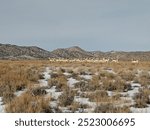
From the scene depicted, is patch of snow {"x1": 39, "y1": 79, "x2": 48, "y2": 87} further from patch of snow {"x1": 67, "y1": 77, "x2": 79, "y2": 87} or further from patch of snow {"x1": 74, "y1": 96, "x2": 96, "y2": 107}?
A: patch of snow {"x1": 74, "y1": 96, "x2": 96, "y2": 107}

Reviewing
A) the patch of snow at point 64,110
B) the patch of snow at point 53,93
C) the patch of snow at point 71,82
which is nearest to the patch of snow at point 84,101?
the patch of snow at point 53,93

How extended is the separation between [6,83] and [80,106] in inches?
185

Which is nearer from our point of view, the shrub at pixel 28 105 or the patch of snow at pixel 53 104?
the shrub at pixel 28 105

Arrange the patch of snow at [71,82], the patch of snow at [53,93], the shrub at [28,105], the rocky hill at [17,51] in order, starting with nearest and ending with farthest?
the shrub at [28,105] → the patch of snow at [53,93] → the patch of snow at [71,82] → the rocky hill at [17,51]

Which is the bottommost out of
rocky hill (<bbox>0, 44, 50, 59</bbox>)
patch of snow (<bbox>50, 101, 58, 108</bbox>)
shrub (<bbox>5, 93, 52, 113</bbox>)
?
patch of snow (<bbox>50, 101, 58, 108</bbox>)

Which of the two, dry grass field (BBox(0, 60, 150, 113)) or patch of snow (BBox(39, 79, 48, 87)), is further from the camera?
patch of snow (BBox(39, 79, 48, 87))

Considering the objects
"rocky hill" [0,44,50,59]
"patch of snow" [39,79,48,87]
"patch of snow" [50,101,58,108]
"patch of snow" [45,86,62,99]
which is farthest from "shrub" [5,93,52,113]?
"rocky hill" [0,44,50,59]

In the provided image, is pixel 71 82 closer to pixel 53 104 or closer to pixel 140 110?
pixel 53 104

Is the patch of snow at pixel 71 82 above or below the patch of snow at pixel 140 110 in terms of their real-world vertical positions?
above

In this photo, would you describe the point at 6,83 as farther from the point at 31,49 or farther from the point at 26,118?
the point at 31,49

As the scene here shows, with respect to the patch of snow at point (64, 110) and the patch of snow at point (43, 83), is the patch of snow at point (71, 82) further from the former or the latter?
the patch of snow at point (64, 110)

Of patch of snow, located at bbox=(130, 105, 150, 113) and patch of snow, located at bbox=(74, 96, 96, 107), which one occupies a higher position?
patch of snow, located at bbox=(74, 96, 96, 107)

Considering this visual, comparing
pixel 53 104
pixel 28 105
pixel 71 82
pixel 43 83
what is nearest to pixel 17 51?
pixel 71 82

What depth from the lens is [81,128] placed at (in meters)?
9.47
